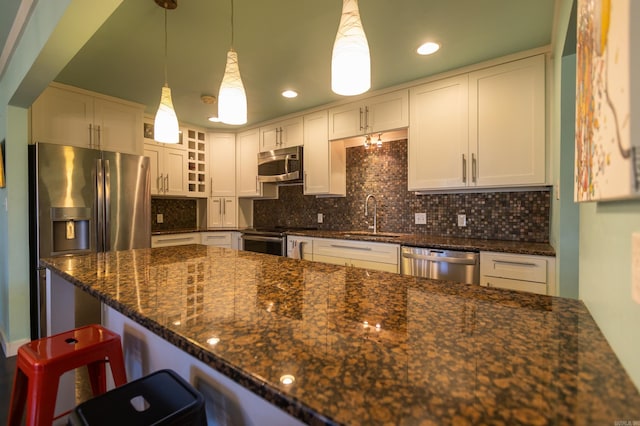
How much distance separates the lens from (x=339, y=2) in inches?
67.0

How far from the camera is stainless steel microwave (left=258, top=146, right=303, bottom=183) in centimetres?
368

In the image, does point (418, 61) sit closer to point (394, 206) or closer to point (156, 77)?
point (394, 206)

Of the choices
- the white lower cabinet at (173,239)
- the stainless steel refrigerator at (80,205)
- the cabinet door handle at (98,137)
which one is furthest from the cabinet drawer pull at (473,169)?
the cabinet door handle at (98,137)

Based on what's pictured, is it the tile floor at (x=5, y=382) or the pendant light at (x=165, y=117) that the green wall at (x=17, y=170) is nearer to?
the tile floor at (x=5, y=382)

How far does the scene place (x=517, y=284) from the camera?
6.75ft

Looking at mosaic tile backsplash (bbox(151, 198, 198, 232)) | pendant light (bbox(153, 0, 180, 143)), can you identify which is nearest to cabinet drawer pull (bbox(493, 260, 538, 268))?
pendant light (bbox(153, 0, 180, 143))

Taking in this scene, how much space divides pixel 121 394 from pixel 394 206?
2825 millimetres

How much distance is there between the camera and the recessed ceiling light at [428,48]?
7.09ft

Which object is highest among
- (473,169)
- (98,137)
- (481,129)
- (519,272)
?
(98,137)

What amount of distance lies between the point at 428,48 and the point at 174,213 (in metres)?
3.76

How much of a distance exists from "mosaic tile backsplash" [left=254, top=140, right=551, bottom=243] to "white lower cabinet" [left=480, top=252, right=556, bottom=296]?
0.56 metres

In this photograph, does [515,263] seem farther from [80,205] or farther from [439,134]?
[80,205]

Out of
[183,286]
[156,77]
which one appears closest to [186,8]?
[156,77]

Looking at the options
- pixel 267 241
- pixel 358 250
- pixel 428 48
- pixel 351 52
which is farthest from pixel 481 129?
pixel 267 241
